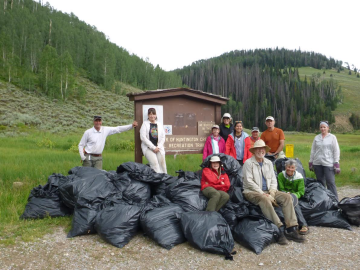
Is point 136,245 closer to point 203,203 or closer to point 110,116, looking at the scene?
point 203,203

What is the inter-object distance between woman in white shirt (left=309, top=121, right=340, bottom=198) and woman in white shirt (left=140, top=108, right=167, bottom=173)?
3095mm

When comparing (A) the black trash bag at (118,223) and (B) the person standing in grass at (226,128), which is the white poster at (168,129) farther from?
(A) the black trash bag at (118,223)

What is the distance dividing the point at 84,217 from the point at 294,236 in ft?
9.76

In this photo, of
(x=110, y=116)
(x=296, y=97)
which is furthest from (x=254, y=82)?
(x=110, y=116)

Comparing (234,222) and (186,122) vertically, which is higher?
(186,122)

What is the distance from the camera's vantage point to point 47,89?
37000 mm

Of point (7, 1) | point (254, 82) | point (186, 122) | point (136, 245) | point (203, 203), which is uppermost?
point (7, 1)

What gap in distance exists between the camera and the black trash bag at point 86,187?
4461 millimetres

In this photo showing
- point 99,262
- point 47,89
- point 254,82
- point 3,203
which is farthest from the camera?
point 254,82

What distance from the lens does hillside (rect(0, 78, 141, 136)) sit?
23391 millimetres

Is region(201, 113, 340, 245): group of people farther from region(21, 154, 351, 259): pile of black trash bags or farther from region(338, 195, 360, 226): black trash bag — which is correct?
region(338, 195, 360, 226): black trash bag

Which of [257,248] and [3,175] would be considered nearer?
[257,248]

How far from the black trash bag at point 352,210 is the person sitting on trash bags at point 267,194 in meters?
1.15

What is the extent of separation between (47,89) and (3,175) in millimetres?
33386
